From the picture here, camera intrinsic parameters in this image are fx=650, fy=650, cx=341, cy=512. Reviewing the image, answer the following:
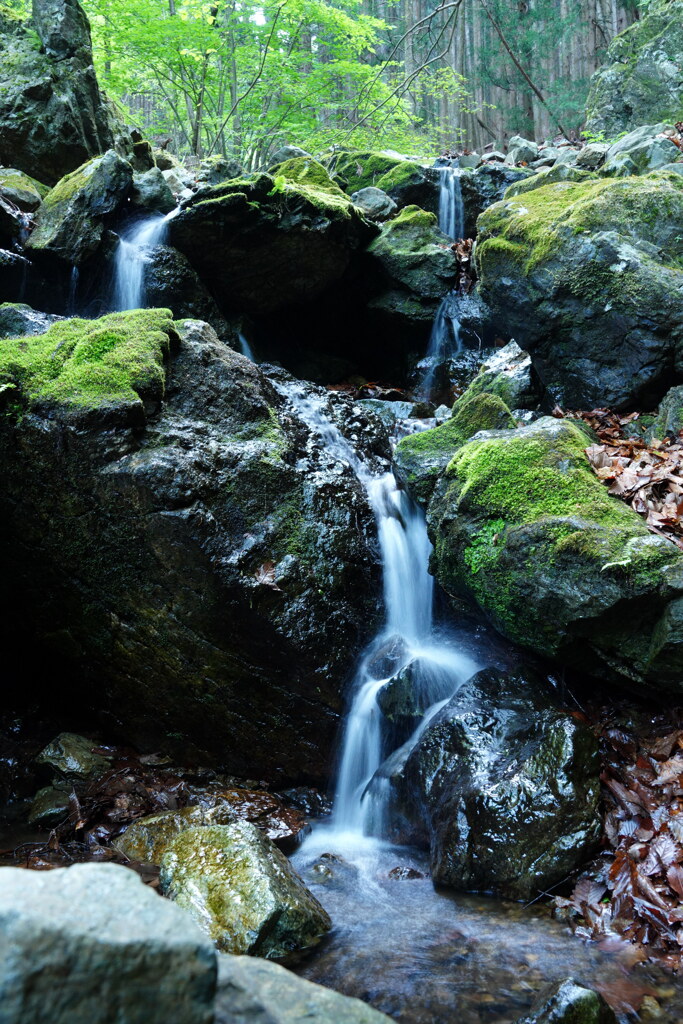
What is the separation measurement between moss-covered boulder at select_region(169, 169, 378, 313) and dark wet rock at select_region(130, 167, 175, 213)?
70 cm

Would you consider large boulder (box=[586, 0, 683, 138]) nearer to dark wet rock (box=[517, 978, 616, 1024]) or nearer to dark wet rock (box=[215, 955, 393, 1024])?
dark wet rock (box=[517, 978, 616, 1024])

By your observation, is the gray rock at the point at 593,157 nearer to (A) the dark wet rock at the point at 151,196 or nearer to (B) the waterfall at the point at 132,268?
(A) the dark wet rock at the point at 151,196

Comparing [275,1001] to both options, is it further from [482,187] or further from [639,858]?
[482,187]

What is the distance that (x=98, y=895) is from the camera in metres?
1.32

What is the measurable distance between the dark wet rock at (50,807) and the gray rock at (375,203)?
11.1 metres

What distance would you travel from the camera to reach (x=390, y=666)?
5277 millimetres

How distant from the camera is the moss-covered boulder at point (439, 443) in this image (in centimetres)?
584

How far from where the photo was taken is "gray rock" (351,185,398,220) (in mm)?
12484

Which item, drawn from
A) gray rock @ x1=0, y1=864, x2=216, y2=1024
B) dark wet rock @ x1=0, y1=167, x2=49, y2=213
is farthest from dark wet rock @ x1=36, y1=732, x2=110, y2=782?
dark wet rock @ x1=0, y1=167, x2=49, y2=213

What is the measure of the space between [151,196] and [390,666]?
320 inches

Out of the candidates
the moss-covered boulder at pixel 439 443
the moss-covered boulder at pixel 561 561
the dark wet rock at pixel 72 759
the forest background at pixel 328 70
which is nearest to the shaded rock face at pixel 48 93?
the forest background at pixel 328 70

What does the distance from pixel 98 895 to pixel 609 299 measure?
6778 mm

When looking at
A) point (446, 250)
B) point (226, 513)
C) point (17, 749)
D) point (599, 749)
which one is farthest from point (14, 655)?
point (446, 250)

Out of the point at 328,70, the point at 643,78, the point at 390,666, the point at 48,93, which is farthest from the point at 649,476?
the point at 643,78
